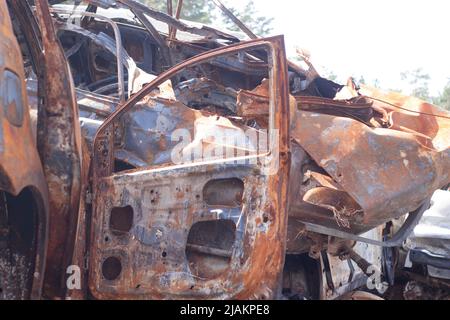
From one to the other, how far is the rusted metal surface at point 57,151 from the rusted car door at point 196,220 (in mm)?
184

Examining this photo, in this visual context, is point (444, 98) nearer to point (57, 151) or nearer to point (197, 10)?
point (197, 10)

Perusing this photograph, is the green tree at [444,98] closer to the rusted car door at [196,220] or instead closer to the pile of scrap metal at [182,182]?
the pile of scrap metal at [182,182]

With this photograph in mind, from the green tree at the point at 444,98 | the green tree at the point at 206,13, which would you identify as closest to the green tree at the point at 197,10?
the green tree at the point at 206,13

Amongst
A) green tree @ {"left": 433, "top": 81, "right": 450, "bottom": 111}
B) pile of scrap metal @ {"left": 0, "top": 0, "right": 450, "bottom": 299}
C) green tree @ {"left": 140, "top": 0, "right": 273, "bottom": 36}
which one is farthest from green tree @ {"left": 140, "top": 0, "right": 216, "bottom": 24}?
pile of scrap metal @ {"left": 0, "top": 0, "right": 450, "bottom": 299}

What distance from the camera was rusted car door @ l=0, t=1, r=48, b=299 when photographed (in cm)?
244

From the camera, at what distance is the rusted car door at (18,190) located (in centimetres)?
244

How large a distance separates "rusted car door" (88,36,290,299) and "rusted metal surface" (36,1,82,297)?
0.18 m

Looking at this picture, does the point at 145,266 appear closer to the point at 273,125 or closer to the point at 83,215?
the point at 83,215

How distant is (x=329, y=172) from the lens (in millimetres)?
2877

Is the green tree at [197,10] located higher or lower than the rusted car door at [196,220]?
higher

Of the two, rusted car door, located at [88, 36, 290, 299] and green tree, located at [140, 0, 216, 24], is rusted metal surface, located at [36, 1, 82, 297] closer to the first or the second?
rusted car door, located at [88, 36, 290, 299]

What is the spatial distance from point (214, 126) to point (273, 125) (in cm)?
74

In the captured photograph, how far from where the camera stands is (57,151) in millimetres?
2783
